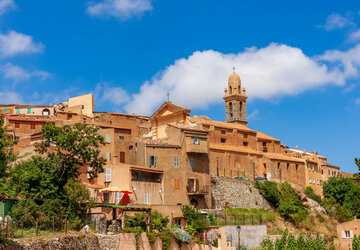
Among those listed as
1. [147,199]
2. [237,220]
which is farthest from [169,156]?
[237,220]

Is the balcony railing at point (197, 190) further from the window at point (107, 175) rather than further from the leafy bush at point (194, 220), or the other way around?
the window at point (107, 175)

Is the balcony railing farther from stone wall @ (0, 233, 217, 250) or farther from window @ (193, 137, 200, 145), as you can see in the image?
stone wall @ (0, 233, 217, 250)

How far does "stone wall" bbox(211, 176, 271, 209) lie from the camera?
54031 millimetres

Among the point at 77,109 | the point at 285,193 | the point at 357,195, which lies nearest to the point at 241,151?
the point at 285,193

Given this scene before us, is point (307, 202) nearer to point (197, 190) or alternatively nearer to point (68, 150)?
point (197, 190)

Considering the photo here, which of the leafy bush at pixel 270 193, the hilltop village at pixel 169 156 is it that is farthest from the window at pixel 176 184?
the leafy bush at pixel 270 193

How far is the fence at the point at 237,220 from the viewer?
46.1 metres

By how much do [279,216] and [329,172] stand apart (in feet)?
119

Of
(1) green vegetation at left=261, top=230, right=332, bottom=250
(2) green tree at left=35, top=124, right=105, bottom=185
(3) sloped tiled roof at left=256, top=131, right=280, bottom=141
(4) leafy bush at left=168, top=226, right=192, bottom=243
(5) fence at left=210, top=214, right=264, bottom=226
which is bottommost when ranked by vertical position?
(1) green vegetation at left=261, top=230, right=332, bottom=250

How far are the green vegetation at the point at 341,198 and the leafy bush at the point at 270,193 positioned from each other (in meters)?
11.6

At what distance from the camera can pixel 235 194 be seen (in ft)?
185

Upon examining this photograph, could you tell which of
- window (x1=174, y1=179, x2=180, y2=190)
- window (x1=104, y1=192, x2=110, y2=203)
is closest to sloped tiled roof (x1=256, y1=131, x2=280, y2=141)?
window (x1=174, y1=179, x2=180, y2=190)

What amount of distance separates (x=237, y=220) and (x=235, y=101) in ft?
152

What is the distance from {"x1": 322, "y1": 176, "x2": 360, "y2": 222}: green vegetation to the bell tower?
2124 centimetres
